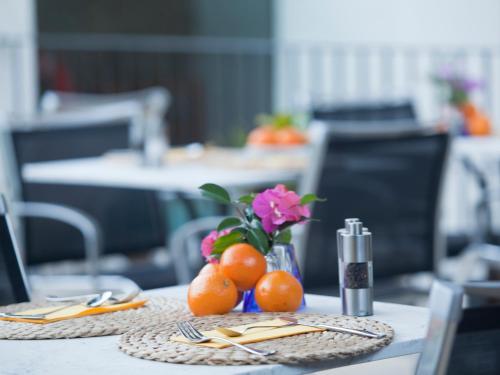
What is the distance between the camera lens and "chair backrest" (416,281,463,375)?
0.97 metres

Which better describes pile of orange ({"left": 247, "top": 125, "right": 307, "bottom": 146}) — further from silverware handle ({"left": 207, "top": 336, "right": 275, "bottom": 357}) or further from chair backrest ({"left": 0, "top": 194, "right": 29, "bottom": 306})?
silverware handle ({"left": 207, "top": 336, "right": 275, "bottom": 357})

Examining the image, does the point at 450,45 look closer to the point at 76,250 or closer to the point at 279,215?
the point at 76,250

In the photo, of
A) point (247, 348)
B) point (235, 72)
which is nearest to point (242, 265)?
point (247, 348)

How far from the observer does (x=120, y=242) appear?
4.05 metres

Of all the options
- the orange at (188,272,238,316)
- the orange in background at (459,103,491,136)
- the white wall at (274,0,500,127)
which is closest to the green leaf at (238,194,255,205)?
the orange at (188,272,238,316)

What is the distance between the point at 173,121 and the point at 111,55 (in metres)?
0.76

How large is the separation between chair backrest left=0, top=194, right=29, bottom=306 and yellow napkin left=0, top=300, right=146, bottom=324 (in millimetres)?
210

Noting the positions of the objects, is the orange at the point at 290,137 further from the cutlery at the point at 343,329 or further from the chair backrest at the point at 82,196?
the cutlery at the point at 343,329

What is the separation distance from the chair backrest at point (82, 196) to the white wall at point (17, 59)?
2.27 meters

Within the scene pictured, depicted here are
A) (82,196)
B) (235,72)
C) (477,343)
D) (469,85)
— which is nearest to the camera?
(477,343)

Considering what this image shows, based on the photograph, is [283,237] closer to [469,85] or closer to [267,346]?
[267,346]

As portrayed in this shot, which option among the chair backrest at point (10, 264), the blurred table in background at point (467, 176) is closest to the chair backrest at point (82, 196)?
the blurred table in background at point (467, 176)

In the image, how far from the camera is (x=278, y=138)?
3982 mm

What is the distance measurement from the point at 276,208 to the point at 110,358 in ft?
1.27
